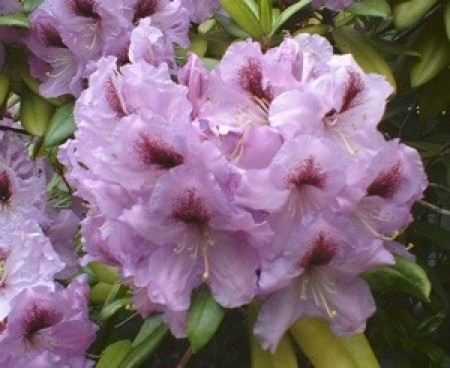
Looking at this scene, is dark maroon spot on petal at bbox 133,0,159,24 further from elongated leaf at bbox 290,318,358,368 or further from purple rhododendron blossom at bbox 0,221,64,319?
elongated leaf at bbox 290,318,358,368

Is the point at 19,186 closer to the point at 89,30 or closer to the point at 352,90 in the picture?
the point at 89,30

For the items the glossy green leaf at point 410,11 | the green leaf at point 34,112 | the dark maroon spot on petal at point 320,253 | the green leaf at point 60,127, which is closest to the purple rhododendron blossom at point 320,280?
the dark maroon spot on petal at point 320,253

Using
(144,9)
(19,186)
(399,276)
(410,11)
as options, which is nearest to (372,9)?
(410,11)

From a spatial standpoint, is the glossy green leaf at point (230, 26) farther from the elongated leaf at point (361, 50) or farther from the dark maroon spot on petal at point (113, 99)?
the dark maroon spot on petal at point (113, 99)

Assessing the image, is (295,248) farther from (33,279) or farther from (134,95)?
(33,279)

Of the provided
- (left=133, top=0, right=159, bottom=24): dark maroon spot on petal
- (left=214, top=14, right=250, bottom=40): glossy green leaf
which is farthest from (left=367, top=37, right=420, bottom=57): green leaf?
(left=133, top=0, right=159, bottom=24): dark maroon spot on petal

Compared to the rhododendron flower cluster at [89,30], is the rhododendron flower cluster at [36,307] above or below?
below

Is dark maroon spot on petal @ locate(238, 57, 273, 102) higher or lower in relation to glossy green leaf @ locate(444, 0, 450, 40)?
higher
